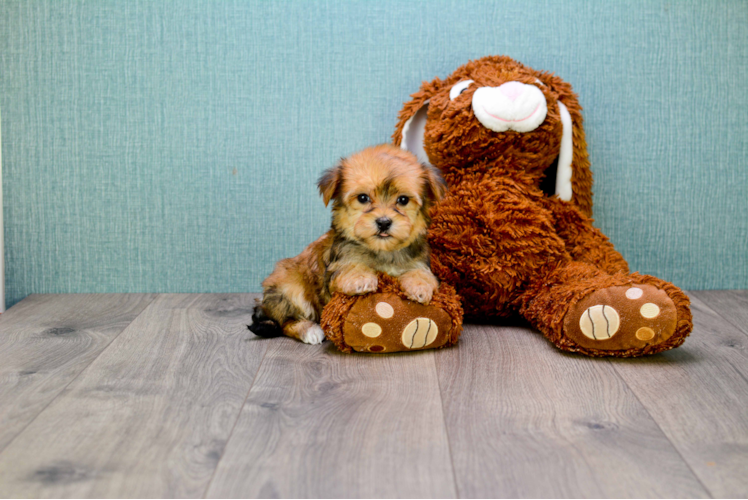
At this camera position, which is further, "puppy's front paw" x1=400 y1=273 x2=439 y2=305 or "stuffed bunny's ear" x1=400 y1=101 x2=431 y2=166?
"stuffed bunny's ear" x1=400 y1=101 x2=431 y2=166

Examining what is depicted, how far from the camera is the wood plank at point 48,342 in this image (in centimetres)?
147

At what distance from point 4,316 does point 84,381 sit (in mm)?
806

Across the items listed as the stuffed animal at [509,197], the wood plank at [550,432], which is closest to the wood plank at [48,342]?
the wood plank at [550,432]

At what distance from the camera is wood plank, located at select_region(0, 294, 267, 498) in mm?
1141

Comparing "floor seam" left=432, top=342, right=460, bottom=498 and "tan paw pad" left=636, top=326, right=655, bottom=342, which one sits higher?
"tan paw pad" left=636, top=326, right=655, bottom=342

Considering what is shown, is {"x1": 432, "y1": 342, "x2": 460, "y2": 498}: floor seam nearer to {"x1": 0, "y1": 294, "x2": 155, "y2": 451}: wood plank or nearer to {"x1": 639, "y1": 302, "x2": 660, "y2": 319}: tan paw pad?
{"x1": 639, "y1": 302, "x2": 660, "y2": 319}: tan paw pad

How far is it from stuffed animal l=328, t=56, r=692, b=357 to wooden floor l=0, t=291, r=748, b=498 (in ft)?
0.47

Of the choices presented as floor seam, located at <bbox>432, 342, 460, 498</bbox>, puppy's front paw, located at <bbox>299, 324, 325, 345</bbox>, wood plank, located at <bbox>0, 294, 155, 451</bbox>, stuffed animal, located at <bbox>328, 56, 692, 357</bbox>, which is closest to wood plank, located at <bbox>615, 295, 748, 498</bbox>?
stuffed animal, located at <bbox>328, 56, 692, 357</bbox>

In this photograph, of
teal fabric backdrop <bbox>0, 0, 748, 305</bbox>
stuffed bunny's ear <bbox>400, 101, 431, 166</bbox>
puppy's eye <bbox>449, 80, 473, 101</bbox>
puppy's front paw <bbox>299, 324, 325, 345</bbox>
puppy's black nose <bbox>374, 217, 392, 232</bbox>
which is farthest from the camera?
teal fabric backdrop <bbox>0, 0, 748, 305</bbox>

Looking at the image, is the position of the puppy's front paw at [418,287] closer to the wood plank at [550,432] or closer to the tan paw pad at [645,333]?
the wood plank at [550,432]

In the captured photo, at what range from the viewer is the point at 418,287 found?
1.73 metres

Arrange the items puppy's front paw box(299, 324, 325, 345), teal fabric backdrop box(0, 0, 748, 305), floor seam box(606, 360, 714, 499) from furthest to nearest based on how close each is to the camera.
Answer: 1. teal fabric backdrop box(0, 0, 748, 305)
2. puppy's front paw box(299, 324, 325, 345)
3. floor seam box(606, 360, 714, 499)

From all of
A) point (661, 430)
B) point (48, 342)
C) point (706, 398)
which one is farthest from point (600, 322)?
point (48, 342)

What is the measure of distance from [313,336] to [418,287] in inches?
14.2
